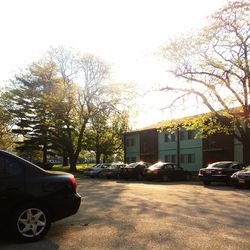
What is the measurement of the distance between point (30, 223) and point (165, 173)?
2412cm

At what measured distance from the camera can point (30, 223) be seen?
7547 millimetres

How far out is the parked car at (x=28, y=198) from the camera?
24.2ft

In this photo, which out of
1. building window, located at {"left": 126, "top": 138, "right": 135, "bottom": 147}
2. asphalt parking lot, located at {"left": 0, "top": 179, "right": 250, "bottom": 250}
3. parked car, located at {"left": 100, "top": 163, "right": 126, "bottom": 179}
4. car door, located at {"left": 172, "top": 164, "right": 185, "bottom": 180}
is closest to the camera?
asphalt parking lot, located at {"left": 0, "top": 179, "right": 250, "bottom": 250}

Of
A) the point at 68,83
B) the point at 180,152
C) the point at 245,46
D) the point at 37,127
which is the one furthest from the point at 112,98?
the point at 245,46

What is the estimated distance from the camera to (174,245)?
709cm

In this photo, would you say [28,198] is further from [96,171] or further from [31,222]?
[96,171]

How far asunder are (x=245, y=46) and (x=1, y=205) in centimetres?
2558

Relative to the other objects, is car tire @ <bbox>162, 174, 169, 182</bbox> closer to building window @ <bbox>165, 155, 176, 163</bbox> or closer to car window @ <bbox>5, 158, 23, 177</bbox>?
building window @ <bbox>165, 155, 176, 163</bbox>

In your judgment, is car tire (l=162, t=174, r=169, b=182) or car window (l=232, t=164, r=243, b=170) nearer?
car window (l=232, t=164, r=243, b=170)

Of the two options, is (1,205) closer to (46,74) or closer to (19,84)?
(46,74)

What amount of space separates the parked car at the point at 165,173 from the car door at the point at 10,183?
23747 millimetres

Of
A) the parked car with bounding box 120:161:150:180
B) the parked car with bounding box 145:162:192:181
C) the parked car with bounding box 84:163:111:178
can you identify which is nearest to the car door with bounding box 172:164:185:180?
the parked car with bounding box 145:162:192:181

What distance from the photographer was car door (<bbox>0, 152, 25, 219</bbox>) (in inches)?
289

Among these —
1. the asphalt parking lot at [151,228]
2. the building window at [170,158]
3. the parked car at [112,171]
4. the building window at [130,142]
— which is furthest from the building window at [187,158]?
the asphalt parking lot at [151,228]
